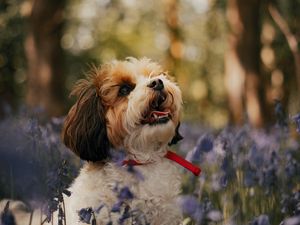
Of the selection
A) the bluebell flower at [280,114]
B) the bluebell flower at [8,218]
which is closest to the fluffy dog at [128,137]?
the bluebell flower at [8,218]

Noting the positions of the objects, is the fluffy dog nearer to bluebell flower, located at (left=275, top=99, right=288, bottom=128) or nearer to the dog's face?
the dog's face

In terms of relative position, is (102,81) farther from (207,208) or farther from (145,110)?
(207,208)

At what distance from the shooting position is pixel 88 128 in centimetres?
409

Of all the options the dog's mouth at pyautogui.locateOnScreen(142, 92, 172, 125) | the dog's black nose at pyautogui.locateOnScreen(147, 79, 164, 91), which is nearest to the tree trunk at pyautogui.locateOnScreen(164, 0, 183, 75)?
the dog's mouth at pyautogui.locateOnScreen(142, 92, 172, 125)

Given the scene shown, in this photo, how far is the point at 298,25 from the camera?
2262cm

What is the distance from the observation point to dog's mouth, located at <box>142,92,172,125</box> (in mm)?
4027

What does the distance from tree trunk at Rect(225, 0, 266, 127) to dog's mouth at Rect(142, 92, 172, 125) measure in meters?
10.5

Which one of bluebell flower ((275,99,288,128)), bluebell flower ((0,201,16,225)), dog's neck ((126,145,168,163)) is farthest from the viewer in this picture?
bluebell flower ((275,99,288,128))

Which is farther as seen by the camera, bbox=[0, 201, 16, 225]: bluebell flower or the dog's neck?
the dog's neck

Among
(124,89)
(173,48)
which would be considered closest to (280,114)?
(124,89)

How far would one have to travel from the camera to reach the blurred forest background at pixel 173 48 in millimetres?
14344

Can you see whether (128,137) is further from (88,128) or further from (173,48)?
(173,48)

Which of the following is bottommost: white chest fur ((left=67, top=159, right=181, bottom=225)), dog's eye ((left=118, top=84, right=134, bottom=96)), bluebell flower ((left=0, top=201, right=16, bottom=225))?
white chest fur ((left=67, top=159, right=181, bottom=225))

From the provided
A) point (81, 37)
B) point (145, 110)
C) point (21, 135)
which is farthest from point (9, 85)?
point (145, 110)
